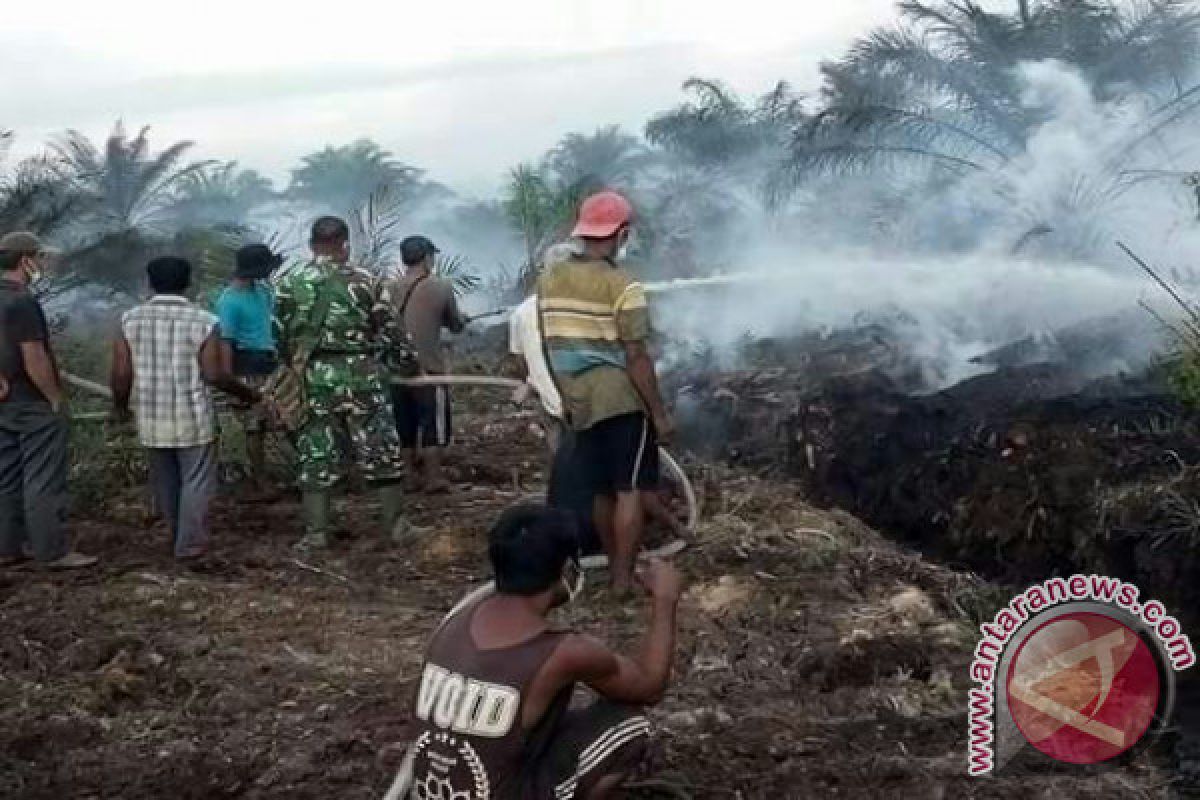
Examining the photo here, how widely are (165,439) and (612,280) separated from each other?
246cm

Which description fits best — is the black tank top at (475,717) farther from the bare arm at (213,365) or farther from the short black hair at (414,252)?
the short black hair at (414,252)

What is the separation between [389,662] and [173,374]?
6.63 ft

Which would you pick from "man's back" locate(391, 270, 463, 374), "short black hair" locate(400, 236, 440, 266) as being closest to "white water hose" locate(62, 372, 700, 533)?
"man's back" locate(391, 270, 463, 374)

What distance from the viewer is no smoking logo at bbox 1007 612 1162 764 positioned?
14.2 ft

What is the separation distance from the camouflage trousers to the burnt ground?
0.44 meters

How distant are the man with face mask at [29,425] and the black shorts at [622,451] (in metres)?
2.56

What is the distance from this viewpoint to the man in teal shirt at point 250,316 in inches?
301

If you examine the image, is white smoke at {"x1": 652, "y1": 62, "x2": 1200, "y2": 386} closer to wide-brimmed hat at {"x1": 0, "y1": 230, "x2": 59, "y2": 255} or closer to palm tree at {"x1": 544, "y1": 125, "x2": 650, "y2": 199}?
wide-brimmed hat at {"x1": 0, "y1": 230, "x2": 59, "y2": 255}

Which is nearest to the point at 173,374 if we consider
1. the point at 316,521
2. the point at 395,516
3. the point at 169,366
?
the point at 169,366

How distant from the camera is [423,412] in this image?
8.42m

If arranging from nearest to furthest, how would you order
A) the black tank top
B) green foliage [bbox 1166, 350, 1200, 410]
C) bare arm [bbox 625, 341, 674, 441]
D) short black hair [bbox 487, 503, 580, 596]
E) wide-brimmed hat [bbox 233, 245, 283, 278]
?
the black tank top
short black hair [bbox 487, 503, 580, 596]
bare arm [bbox 625, 341, 674, 441]
wide-brimmed hat [bbox 233, 245, 283, 278]
green foliage [bbox 1166, 350, 1200, 410]

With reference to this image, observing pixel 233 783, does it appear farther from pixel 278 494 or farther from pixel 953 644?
pixel 278 494

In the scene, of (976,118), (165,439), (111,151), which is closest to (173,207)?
(111,151)

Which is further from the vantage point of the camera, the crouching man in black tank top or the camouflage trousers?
the camouflage trousers
